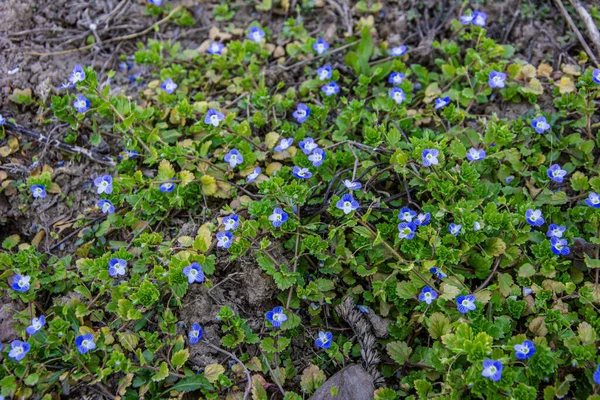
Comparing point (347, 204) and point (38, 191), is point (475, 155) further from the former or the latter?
point (38, 191)

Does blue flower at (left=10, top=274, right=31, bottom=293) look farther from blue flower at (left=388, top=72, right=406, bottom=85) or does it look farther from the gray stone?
blue flower at (left=388, top=72, right=406, bottom=85)

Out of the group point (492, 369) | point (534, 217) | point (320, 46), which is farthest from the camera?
point (320, 46)

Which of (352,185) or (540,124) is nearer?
(352,185)

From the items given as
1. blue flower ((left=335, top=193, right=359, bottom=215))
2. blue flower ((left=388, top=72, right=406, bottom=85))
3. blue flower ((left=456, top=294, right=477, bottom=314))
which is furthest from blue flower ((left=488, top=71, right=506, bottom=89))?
blue flower ((left=456, top=294, right=477, bottom=314))

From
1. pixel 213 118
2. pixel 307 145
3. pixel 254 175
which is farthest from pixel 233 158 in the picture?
pixel 307 145

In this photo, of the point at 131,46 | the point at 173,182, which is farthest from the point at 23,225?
the point at 131,46

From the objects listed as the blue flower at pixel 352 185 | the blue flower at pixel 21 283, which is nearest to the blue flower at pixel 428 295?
the blue flower at pixel 352 185
